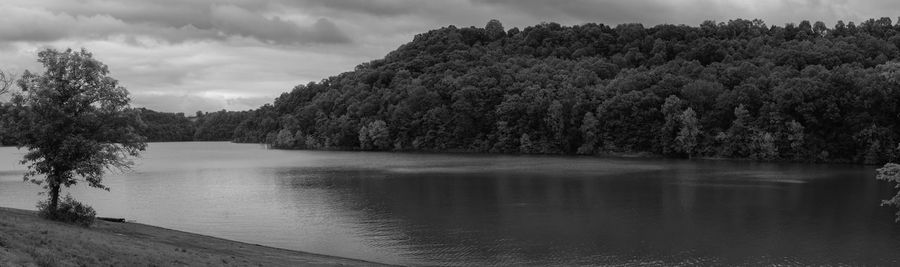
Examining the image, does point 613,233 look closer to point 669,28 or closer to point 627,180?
point 627,180

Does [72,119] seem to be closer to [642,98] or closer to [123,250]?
[123,250]

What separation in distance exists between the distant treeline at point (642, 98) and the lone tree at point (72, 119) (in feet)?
290

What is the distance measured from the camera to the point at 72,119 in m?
30.6

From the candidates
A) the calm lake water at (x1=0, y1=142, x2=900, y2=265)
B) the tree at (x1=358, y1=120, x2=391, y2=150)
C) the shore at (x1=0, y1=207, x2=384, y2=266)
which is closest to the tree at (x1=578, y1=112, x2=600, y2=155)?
the tree at (x1=358, y1=120, x2=391, y2=150)

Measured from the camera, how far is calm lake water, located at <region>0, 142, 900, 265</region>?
104ft

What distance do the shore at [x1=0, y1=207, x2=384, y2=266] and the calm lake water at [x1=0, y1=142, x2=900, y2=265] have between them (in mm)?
4191

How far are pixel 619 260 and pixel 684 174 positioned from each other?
5011 centimetres

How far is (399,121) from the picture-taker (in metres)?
159

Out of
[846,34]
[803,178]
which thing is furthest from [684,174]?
[846,34]

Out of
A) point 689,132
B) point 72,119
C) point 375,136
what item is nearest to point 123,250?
point 72,119

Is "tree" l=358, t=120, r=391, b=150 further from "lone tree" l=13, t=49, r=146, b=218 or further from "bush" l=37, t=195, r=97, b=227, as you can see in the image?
"bush" l=37, t=195, r=97, b=227

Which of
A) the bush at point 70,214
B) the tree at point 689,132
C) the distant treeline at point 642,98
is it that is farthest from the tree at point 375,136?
the bush at point 70,214

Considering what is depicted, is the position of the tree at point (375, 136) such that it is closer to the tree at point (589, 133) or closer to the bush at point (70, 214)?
the tree at point (589, 133)

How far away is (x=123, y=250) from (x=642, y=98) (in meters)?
111
